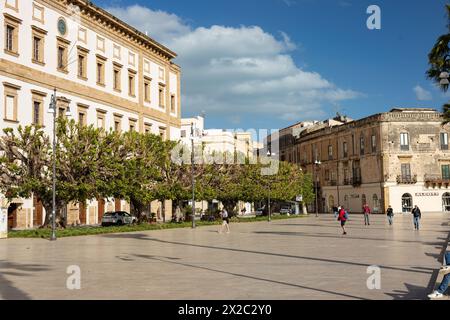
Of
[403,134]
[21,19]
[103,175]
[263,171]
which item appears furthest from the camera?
[403,134]

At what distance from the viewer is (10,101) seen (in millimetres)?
35562

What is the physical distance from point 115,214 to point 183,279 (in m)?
31.6

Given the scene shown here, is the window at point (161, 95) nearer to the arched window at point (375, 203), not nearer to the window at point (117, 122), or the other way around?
the window at point (117, 122)

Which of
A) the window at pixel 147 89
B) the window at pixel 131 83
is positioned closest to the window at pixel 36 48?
the window at pixel 131 83

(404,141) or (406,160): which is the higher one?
(404,141)

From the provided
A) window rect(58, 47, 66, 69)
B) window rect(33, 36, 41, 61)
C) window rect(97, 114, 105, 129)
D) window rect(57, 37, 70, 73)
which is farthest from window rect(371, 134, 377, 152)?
window rect(33, 36, 41, 61)

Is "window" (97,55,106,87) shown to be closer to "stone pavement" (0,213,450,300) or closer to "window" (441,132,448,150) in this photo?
"stone pavement" (0,213,450,300)

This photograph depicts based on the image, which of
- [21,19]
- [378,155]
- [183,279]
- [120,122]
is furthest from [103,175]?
[378,155]

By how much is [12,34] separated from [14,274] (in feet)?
87.3

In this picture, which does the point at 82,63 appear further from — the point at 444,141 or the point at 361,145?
the point at 444,141

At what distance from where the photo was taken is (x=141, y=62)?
5228 cm

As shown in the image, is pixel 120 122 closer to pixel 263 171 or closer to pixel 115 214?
pixel 115 214

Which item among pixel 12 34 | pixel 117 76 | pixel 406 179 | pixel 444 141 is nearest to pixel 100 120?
pixel 117 76
